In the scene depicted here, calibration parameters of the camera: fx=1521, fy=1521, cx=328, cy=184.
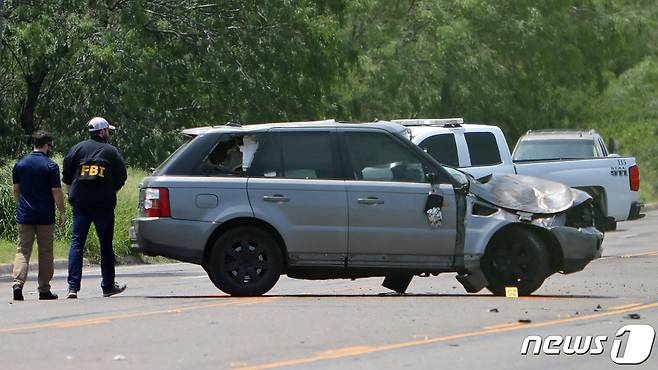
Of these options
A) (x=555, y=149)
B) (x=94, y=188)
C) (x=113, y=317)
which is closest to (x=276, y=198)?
(x=94, y=188)

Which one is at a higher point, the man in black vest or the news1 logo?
the man in black vest

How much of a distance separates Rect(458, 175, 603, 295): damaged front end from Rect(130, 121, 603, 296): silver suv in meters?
0.01

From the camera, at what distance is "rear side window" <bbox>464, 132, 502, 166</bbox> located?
22.7m

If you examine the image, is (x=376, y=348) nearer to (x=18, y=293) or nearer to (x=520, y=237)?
(x=520, y=237)

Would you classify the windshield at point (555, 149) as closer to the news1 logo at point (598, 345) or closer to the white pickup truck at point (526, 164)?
the white pickup truck at point (526, 164)

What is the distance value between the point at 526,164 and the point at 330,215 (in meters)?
10.6

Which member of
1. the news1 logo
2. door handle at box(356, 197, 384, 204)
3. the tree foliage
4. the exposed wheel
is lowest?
the news1 logo

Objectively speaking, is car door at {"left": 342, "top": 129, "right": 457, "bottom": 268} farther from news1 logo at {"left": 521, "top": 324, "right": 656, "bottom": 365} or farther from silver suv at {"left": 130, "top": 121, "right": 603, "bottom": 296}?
news1 logo at {"left": 521, "top": 324, "right": 656, "bottom": 365}

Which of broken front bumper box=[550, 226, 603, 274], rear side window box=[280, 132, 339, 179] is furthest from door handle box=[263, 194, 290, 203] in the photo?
broken front bumper box=[550, 226, 603, 274]

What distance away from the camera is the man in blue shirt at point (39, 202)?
50.2 ft

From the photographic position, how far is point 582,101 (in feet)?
168

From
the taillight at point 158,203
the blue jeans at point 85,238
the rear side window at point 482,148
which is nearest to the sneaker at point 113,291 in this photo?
the blue jeans at point 85,238

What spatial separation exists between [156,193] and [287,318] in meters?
2.75

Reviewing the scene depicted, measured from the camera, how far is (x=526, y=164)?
24.3m
